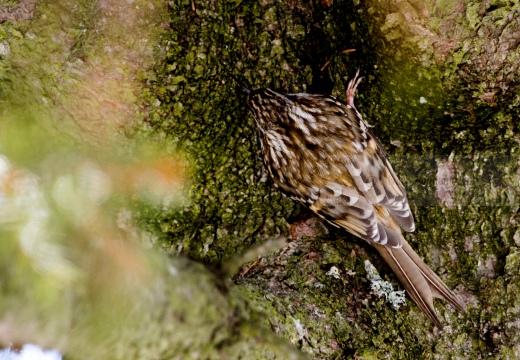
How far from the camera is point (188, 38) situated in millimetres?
1691

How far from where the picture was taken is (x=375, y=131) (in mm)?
1933

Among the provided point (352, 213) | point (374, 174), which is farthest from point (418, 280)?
point (374, 174)

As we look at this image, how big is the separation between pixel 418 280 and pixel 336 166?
610mm

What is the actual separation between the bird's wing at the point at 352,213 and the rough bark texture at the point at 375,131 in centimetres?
6

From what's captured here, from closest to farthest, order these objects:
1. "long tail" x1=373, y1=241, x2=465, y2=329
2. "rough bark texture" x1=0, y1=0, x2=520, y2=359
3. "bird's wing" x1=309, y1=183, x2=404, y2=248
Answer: "rough bark texture" x1=0, y1=0, x2=520, y2=359 < "long tail" x1=373, y1=241, x2=465, y2=329 < "bird's wing" x1=309, y1=183, x2=404, y2=248

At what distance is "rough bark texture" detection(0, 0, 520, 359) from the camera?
158 centimetres

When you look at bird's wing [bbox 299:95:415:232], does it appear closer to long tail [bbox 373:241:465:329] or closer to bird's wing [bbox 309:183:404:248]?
bird's wing [bbox 309:183:404:248]

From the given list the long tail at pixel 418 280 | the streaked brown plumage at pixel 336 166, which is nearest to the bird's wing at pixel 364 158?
the streaked brown plumage at pixel 336 166

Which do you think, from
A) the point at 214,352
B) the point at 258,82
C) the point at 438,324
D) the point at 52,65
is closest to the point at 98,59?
the point at 52,65

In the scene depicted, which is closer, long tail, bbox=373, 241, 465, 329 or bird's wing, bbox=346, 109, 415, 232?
long tail, bbox=373, 241, 465, 329

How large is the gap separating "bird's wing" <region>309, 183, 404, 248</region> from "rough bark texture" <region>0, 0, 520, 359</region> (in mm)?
58

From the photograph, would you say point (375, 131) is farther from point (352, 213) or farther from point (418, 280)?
point (418, 280)

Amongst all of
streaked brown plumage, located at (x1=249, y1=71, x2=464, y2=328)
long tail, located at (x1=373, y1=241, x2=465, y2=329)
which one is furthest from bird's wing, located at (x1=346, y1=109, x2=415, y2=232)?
long tail, located at (x1=373, y1=241, x2=465, y2=329)

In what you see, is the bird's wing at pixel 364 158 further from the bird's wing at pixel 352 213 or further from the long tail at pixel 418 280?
the long tail at pixel 418 280
